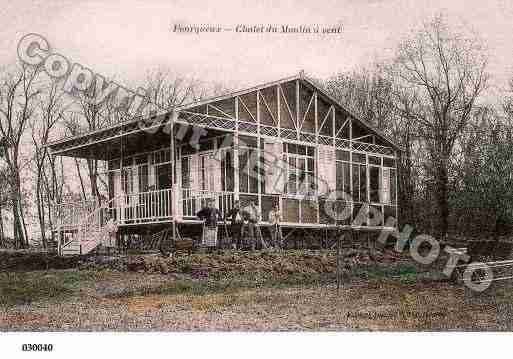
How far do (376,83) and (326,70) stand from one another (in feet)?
16.0

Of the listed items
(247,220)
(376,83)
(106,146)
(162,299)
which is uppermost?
(376,83)

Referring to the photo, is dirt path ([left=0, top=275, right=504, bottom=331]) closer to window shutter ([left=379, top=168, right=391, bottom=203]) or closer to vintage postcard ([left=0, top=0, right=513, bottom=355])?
vintage postcard ([left=0, top=0, right=513, bottom=355])

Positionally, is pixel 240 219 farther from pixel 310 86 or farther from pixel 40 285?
pixel 40 285

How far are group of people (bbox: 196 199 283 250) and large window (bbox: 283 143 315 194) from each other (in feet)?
4.28

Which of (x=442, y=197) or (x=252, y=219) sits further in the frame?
(x=442, y=197)

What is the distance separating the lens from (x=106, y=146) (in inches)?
788

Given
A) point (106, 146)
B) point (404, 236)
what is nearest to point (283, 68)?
point (106, 146)

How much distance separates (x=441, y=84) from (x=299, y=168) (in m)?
4.71

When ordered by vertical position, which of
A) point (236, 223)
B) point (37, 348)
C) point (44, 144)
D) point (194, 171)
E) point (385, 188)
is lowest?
point (37, 348)

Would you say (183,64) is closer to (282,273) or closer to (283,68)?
(283,68)

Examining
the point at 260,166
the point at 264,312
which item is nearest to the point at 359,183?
the point at 260,166

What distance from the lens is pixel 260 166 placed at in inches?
725

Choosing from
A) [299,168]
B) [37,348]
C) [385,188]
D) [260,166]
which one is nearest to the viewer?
[37,348]

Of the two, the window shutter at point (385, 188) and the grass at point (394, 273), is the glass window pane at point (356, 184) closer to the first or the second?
the window shutter at point (385, 188)
